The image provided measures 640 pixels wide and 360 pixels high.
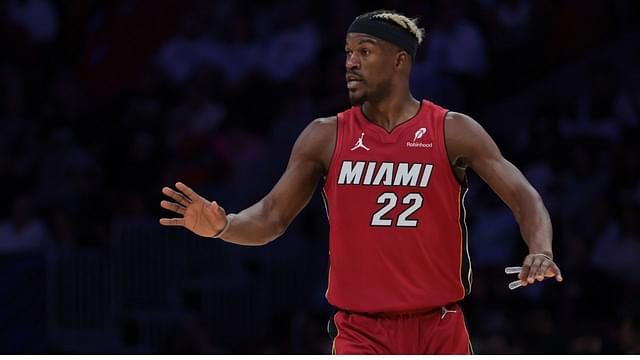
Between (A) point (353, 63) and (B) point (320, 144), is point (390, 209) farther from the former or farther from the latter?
(A) point (353, 63)

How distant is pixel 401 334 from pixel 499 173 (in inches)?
28.2

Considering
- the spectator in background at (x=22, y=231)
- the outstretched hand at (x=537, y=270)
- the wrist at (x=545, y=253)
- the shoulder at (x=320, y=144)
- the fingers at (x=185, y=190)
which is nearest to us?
the outstretched hand at (x=537, y=270)

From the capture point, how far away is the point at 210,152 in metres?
8.34

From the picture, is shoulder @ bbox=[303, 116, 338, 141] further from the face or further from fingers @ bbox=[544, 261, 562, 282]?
fingers @ bbox=[544, 261, 562, 282]

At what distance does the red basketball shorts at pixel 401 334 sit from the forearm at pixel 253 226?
452 millimetres

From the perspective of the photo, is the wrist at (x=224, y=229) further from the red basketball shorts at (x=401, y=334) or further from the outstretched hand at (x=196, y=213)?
Answer: the red basketball shorts at (x=401, y=334)

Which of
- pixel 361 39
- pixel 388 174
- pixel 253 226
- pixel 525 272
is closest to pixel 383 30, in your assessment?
pixel 361 39

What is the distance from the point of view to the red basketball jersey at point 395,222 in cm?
441

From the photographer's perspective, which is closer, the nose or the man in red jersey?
the man in red jersey

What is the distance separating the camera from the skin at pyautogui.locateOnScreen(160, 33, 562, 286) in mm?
4379

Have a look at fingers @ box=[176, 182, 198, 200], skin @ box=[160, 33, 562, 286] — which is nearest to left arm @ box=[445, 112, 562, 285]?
skin @ box=[160, 33, 562, 286]

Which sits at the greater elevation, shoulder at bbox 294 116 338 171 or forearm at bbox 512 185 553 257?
shoulder at bbox 294 116 338 171

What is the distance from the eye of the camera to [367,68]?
179 inches

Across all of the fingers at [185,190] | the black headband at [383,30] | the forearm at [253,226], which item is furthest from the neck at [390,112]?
the fingers at [185,190]
